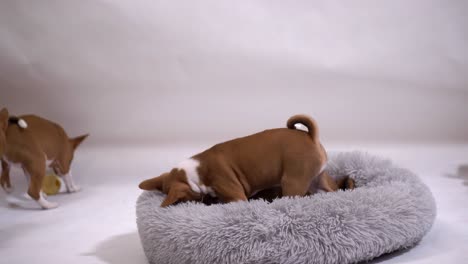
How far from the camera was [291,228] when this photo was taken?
1748 mm

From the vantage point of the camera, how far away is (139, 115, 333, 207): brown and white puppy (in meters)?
2.09

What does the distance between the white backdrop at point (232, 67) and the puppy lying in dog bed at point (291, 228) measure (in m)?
1.68

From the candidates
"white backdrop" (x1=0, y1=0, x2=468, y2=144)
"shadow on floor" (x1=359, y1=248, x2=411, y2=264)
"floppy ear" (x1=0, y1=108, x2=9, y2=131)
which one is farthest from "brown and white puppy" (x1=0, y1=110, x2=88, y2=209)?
"shadow on floor" (x1=359, y1=248, x2=411, y2=264)

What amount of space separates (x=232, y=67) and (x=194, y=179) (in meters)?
1.63

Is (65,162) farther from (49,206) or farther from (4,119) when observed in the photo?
(4,119)

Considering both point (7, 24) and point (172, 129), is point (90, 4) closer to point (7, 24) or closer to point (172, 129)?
point (7, 24)

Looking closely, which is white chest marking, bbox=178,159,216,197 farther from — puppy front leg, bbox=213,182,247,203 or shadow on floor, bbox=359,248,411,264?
shadow on floor, bbox=359,248,411,264

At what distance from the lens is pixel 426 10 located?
3559 mm

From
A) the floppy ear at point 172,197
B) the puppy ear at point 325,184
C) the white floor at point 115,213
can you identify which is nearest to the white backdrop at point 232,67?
the white floor at point 115,213

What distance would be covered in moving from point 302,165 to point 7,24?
2.19 meters

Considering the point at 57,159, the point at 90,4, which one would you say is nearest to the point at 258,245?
the point at 57,159

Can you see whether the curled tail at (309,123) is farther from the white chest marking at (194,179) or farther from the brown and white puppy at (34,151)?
the brown and white puppy at (34,151)

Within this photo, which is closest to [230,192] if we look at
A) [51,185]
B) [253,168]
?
[253,168]

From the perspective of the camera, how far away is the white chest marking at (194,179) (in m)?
2.09
